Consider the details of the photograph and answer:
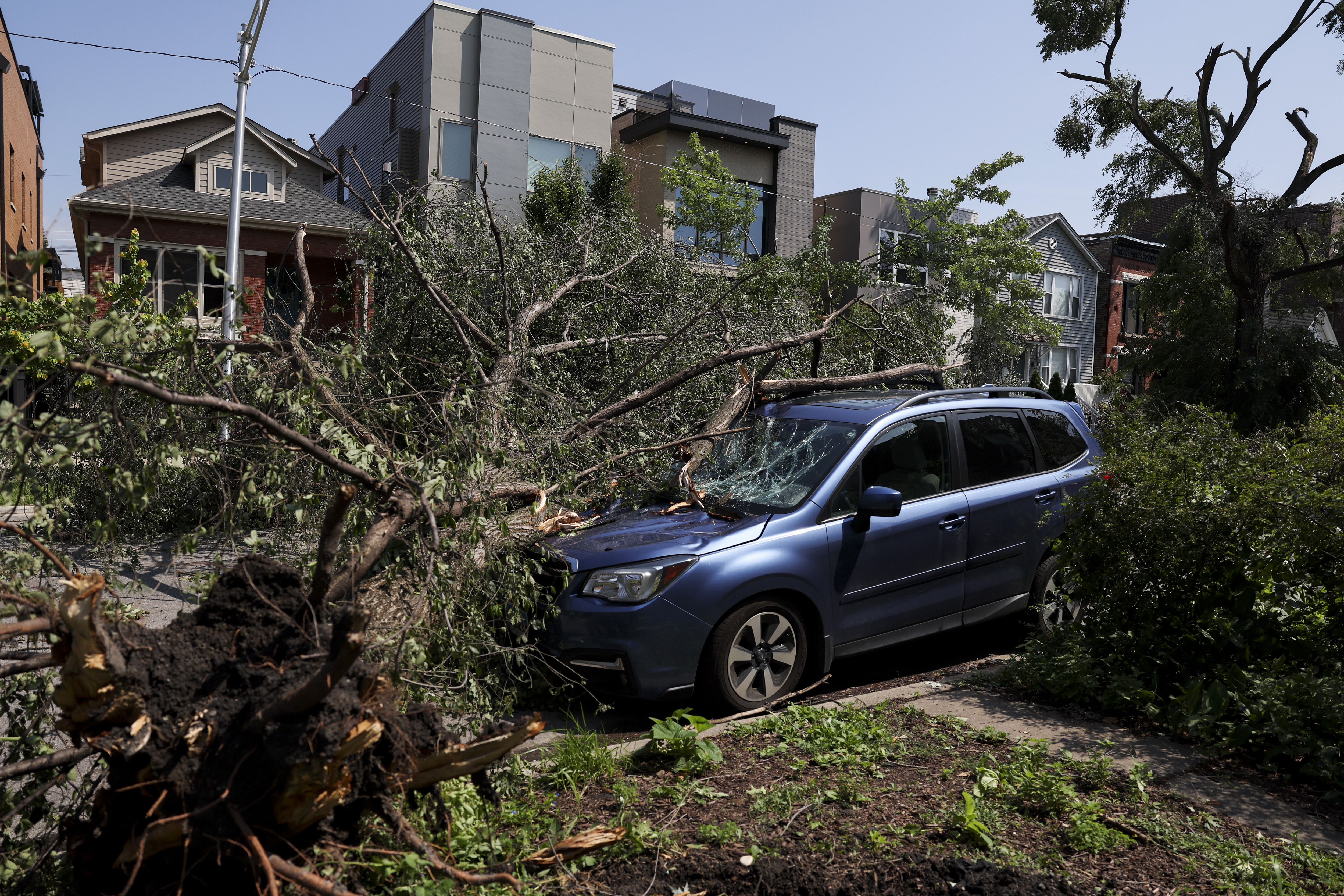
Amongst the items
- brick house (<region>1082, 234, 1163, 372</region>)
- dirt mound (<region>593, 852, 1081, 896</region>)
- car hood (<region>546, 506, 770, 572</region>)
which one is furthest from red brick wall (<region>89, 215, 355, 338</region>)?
brick house (<region>1082, 234, 1163, 372</region>)

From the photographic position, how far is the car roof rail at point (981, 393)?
6.07 metres

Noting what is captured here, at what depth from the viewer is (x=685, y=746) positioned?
3908mm

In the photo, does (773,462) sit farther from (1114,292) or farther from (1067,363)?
(1114,292)

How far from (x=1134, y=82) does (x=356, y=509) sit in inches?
1110

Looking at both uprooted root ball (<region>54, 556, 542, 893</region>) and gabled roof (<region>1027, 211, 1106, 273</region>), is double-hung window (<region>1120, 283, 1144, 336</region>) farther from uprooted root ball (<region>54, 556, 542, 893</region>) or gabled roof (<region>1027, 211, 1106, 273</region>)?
uprooted root ball (<region>54, 556, 542, 893</region>)

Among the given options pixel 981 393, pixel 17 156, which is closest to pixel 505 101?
pixel 17 156

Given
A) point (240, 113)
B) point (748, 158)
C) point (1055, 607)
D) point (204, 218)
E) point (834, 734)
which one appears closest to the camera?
point (834, 734)

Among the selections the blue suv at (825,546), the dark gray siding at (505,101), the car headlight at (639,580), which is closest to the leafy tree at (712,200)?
the dark gray siding at (505,101)

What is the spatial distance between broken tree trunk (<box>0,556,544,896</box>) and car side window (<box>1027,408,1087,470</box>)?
17.0ft

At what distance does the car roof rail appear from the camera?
239 inches

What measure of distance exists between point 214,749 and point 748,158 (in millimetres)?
30776

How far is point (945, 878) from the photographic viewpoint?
9.69ft

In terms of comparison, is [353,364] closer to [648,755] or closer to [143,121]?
[648,755]

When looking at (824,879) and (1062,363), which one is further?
(1062,363)
